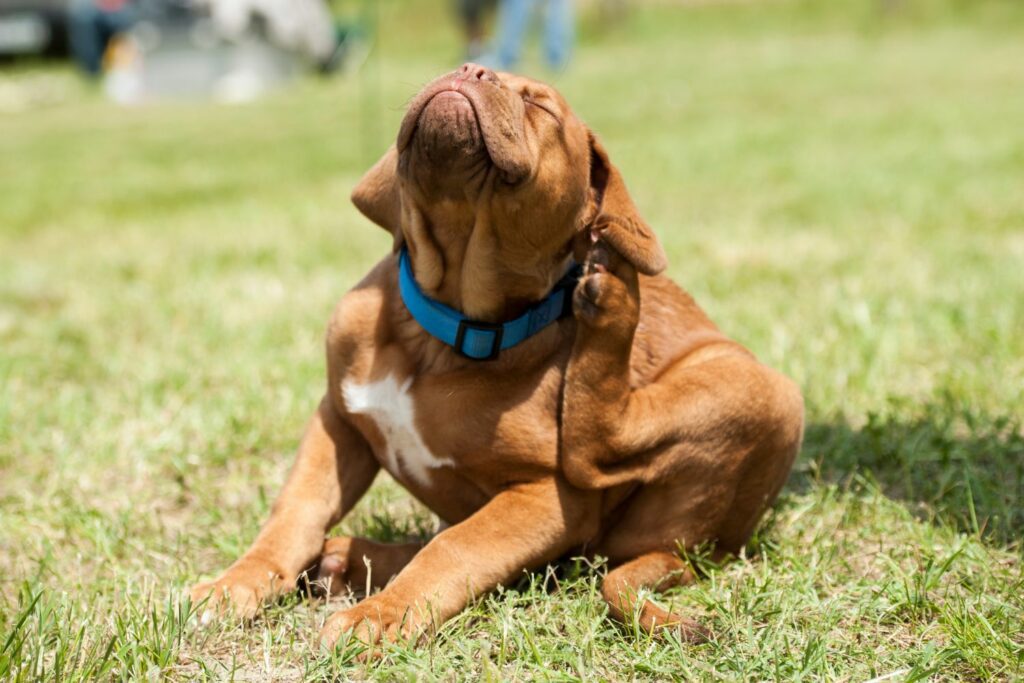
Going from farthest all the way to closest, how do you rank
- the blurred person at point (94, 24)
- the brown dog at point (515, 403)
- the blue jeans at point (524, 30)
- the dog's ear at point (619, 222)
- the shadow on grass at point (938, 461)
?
the blurred person at point (94, 24) → the blue jeans at point (524, 30) → the shadow on grass at point (938, 461) → the dog's ear at point (619, 222) → the brown dog at point (515, 403)

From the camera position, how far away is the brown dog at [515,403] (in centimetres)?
265

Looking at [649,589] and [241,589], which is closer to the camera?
[241,589]

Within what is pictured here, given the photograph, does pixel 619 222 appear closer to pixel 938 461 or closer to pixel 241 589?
pixel 241 589

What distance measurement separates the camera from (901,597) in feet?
8.57

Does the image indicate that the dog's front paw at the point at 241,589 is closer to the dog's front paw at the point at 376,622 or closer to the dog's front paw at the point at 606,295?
the dog's front paw at the point at 376,622

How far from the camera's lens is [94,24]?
18.3 m

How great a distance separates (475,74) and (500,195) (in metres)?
0.28

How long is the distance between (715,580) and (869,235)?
4213 mm

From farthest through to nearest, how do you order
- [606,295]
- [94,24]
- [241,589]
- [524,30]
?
Result: [94,24] < [524,30] < [606,295] < [241,589]

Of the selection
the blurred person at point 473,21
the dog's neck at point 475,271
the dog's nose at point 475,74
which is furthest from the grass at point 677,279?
the blurred person at point 473,21

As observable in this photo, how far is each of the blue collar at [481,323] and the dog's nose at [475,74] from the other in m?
0.50

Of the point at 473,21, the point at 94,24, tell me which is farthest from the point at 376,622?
the point at 94,24

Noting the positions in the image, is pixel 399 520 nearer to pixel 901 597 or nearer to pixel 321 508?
pixel 321 508

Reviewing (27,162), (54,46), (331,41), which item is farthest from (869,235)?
(54,46)
